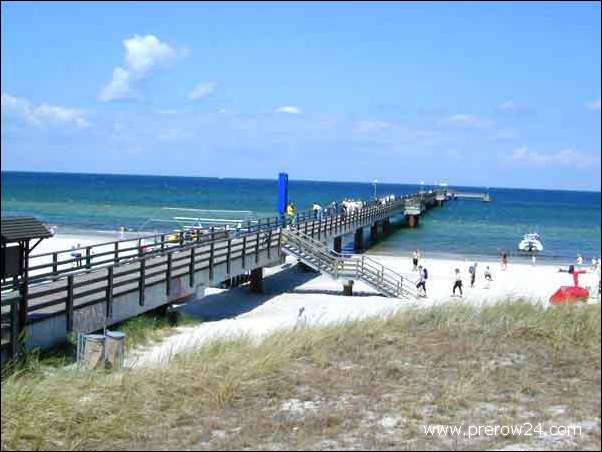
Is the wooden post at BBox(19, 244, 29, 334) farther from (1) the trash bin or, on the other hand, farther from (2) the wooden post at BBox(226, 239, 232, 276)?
(1) the trash bin

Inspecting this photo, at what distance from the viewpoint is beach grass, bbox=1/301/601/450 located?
23.2 feet

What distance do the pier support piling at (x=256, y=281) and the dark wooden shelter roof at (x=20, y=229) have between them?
48.5 ft

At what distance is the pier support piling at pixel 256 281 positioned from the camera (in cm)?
2623

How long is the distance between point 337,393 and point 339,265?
18.3 metres

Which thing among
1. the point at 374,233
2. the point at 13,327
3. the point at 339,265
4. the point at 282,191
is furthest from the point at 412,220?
the point at 13,327

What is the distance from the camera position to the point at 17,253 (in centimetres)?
1104

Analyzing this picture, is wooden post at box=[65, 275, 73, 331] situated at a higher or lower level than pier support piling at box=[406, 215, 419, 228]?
higher

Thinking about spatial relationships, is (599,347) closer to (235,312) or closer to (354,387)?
(354,387)

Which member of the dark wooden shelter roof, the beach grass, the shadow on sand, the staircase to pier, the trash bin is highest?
the dark wooden shelter roof

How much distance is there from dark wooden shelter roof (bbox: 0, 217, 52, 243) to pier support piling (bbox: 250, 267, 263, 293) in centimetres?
1479

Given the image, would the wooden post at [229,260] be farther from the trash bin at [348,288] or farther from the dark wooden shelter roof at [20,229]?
the dark wooden shelter roof at [20,229]

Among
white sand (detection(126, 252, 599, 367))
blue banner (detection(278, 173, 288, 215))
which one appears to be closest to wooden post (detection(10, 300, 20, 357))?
white sand (detection(126, 252, 599, 367))

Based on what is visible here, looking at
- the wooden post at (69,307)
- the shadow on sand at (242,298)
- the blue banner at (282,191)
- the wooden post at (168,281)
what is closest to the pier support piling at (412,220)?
the blue banner at (282,191)

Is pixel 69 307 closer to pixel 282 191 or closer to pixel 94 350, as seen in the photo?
pixel 94 350
